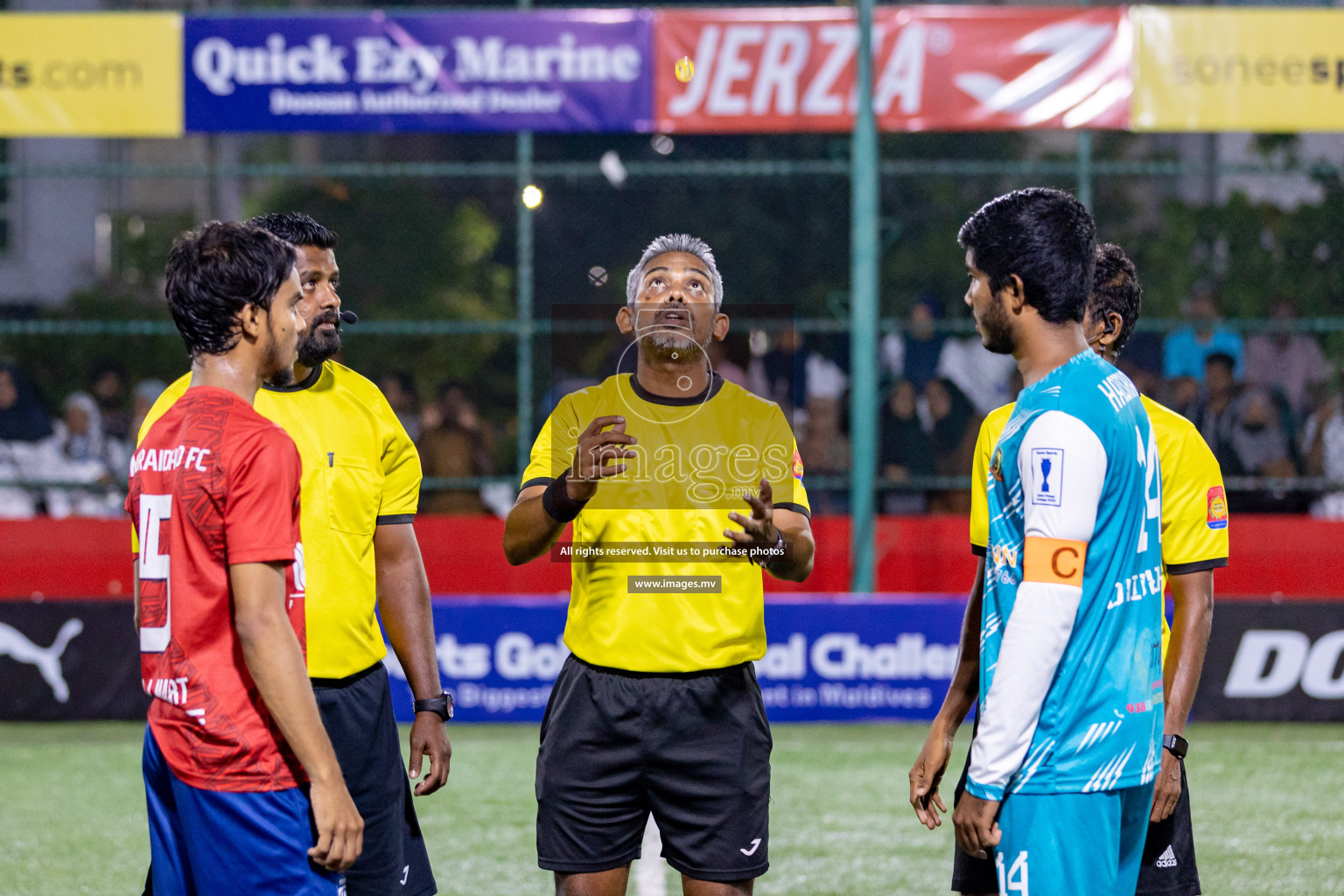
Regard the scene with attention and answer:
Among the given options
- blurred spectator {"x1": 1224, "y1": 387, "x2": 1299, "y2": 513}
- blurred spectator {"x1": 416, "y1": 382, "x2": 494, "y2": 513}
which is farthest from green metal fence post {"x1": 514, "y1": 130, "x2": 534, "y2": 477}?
blurred spectator {"x1": 1224, "y1": 387, "x2": 1299, "y2": 513}

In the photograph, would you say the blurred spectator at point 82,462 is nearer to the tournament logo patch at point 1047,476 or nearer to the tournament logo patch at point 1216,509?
the tournament logo patch at point 1216,509

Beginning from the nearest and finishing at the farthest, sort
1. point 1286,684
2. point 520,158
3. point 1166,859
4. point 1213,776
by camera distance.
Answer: point 1166,859 < point 1213,776 < point 1286,684 < point 520,158

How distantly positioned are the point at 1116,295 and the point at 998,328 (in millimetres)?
851

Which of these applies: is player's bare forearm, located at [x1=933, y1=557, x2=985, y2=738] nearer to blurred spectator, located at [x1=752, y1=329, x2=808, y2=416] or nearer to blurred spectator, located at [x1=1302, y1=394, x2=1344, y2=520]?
blurred spectator, located at [x1=752, y1=329, x2=808, y2=416]

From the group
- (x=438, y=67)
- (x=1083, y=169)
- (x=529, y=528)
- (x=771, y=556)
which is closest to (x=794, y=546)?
(x=771, y=556)

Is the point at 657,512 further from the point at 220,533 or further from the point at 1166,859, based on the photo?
the point at 1166,859

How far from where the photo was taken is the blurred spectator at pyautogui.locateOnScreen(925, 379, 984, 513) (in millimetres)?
9984

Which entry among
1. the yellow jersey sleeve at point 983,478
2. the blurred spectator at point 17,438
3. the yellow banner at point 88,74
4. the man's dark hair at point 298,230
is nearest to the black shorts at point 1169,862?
the yellow jersey sleeve at point 983,478

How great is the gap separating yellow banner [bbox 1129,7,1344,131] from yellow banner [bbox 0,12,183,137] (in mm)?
6331

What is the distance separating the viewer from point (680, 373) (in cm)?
370

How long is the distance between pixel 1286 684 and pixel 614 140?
380 inches

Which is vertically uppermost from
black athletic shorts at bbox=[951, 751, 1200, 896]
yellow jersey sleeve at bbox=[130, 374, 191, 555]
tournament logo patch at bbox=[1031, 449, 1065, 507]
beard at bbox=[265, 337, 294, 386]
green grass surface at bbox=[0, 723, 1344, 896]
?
beard at bbox=[265, 337, 294, 386]

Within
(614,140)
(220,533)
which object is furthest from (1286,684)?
(614,140)

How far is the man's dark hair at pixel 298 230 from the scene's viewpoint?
370 cm
